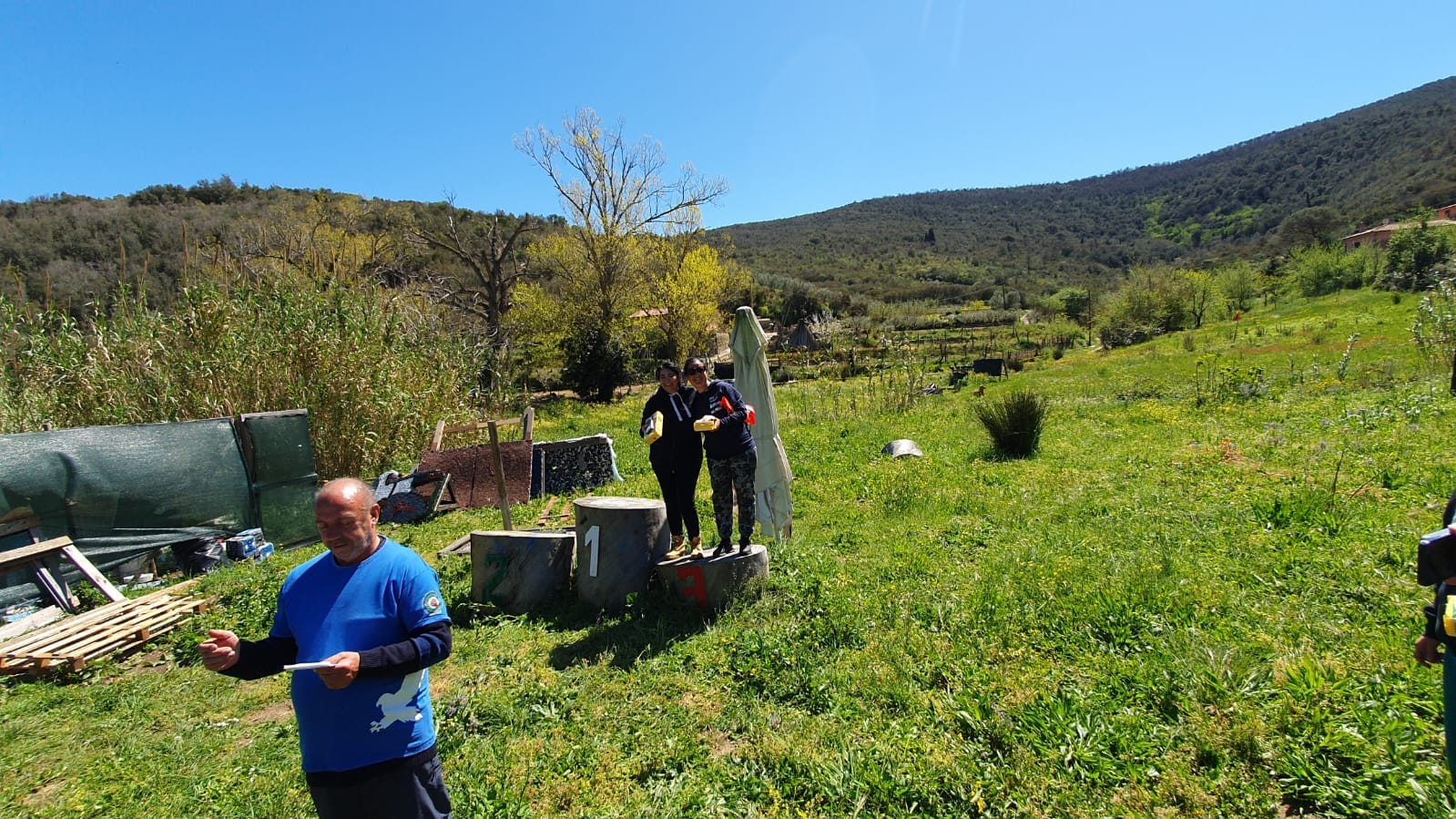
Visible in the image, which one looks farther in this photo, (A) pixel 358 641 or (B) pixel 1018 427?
(B) pixel 1018 427

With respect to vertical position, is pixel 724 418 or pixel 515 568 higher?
pixel 724 418

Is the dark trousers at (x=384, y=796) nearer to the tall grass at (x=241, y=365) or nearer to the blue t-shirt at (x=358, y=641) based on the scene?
the blue t-shirt at (x=358, y=641)

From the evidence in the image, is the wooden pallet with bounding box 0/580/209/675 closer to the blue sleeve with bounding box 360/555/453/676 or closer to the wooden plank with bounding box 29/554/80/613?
the wooden plank with bounding box 29/554/80/613

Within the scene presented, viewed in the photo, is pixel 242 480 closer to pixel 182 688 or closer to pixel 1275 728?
pixel 182 688

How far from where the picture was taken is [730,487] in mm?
5109

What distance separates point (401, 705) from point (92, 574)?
596 centimetres

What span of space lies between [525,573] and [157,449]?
4.69 meters

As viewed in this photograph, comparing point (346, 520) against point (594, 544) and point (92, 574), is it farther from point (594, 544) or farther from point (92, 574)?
point (92, 574)

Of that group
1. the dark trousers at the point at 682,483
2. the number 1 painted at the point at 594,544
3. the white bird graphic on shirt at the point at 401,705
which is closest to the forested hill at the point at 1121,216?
the dark trousers at the point at 682,483

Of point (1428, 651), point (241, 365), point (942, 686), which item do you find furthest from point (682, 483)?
point (241, 365)

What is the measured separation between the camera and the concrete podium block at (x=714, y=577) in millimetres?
4656

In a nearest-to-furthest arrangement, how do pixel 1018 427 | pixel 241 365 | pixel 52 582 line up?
1. pixel 52 582
2. pixel 241 365
3. pixel 1018 427

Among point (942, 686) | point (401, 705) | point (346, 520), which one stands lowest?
point (942, 686)

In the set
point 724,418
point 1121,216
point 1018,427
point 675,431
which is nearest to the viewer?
point 724,418
